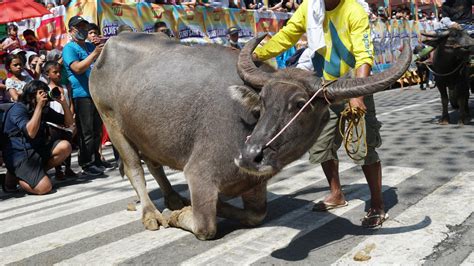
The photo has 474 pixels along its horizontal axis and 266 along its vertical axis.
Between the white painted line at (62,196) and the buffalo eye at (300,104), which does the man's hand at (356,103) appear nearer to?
the buffalo eye at (300,104)

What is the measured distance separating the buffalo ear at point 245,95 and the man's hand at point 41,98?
3.37m

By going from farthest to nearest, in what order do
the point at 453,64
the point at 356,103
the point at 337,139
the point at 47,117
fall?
1. the point at 453,64
2. the point at 47,117
3. the point at 337,139
4. the point at 356,103

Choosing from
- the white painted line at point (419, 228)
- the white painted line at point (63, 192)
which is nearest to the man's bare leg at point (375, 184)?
the white painted line at point (419, 228)

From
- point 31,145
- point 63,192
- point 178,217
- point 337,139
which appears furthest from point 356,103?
point 31,145

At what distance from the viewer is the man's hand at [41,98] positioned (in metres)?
6.03

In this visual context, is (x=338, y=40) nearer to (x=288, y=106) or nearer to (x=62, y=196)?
(x=288, y=106)

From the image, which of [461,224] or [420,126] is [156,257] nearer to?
[461,224]

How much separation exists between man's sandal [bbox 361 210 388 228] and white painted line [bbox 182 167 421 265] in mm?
342

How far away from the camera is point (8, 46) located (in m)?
8.73

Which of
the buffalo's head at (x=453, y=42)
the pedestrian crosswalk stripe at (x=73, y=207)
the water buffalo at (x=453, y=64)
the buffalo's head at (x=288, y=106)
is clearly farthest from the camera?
the water buffalo at (x=453, y=64)

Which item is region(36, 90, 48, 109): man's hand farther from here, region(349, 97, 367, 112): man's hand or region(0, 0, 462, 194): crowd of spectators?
region(349, 97, 367, 112): man's hand

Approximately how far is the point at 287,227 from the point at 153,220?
119cm

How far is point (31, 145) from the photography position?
6215mm

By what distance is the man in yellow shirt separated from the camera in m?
3.96
